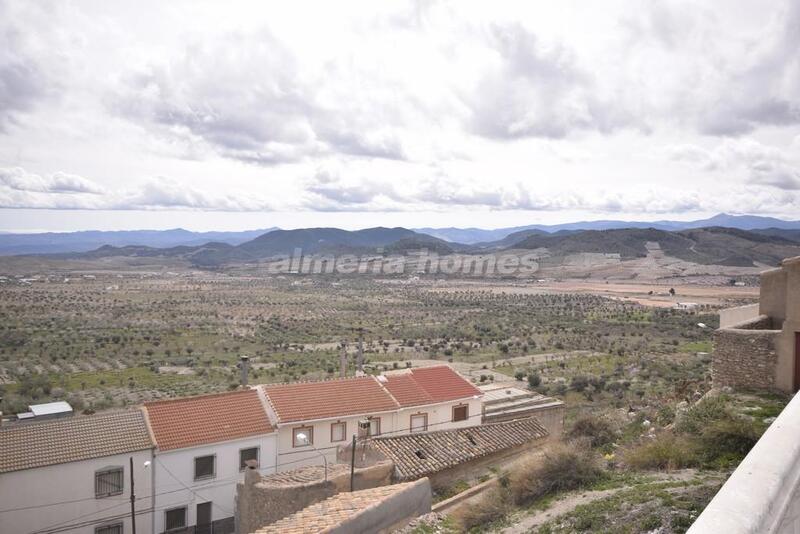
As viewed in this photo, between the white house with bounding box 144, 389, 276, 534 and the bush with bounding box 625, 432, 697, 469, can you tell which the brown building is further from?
the white house with bounding box 144, 389, 276, 534

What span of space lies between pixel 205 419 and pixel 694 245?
581 feet

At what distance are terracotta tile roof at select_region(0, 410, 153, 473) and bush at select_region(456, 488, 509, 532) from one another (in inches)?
436

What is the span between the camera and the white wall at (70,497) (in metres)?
16.0

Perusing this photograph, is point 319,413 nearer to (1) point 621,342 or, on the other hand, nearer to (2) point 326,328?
(1) point 621,342

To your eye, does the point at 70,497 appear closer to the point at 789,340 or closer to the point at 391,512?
the point at 391,512

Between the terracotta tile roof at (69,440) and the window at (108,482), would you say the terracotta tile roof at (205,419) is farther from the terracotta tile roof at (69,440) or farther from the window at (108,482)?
the window at (108,482)

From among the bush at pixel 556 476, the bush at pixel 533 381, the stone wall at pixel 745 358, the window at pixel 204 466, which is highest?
the stone wall at pixel 745 358

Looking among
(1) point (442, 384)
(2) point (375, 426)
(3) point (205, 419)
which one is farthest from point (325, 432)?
(1) point (442, 384)

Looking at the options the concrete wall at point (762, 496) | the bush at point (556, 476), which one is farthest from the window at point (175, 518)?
the concrete wall at point (762, 496)

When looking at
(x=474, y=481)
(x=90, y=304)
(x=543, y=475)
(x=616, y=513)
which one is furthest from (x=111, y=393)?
(x=90, y=304)

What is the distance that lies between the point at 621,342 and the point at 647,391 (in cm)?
2226

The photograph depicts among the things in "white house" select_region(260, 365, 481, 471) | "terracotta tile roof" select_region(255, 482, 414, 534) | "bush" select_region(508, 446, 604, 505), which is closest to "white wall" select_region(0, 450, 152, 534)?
"white house" select_region(260, 365, 481, 471)

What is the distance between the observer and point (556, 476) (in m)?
11.6

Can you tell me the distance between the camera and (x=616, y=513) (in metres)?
8.75
